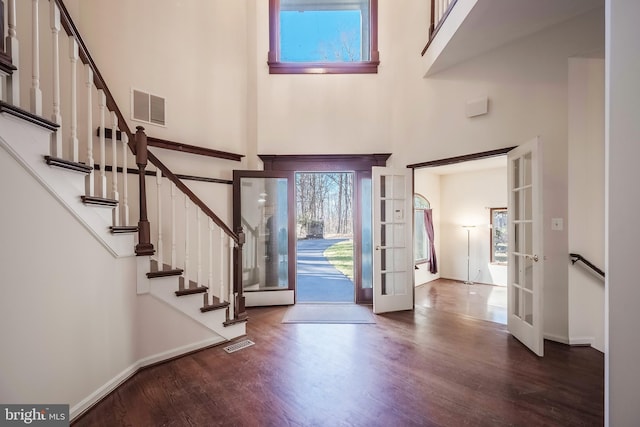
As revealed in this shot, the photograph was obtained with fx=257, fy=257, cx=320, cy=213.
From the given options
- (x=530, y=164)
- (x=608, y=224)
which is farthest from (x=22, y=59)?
(x=530, y=164)

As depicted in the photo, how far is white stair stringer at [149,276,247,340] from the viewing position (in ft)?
7.57

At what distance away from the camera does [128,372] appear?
2090mm

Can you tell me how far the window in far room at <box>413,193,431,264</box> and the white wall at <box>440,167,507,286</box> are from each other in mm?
502

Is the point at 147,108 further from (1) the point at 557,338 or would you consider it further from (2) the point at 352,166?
(1) the point at 557,338

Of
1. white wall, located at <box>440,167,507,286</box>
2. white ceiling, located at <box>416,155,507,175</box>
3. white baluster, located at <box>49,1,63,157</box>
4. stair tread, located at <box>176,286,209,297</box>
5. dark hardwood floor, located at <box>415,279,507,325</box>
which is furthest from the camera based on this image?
white wall, located at <box>440,167,507,286</box>

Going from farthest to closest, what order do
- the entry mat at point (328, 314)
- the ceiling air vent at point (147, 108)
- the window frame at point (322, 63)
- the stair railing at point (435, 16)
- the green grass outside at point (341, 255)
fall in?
the green grass outside at point (341, 255), the window frame at point (322, 63), the entry mat at point (328, 314), the stair railing at point (435, 16), the ceiling air vent at point (147, 108)

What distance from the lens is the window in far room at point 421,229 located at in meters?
5.92

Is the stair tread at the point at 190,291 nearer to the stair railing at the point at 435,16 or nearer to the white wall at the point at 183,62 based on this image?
the white wall at the point at 183,62

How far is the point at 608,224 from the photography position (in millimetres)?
1148

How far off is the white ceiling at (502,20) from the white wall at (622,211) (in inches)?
60.7

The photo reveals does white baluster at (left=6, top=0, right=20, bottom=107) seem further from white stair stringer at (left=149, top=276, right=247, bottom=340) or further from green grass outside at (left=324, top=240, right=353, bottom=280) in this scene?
green grass outside at (left=324, top=240, right=353, bottom=280)

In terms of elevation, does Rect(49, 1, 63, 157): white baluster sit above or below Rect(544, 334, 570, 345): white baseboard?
above

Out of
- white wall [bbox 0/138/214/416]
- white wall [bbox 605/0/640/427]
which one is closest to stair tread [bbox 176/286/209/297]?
white wall [bbox 0/138/214/416]
